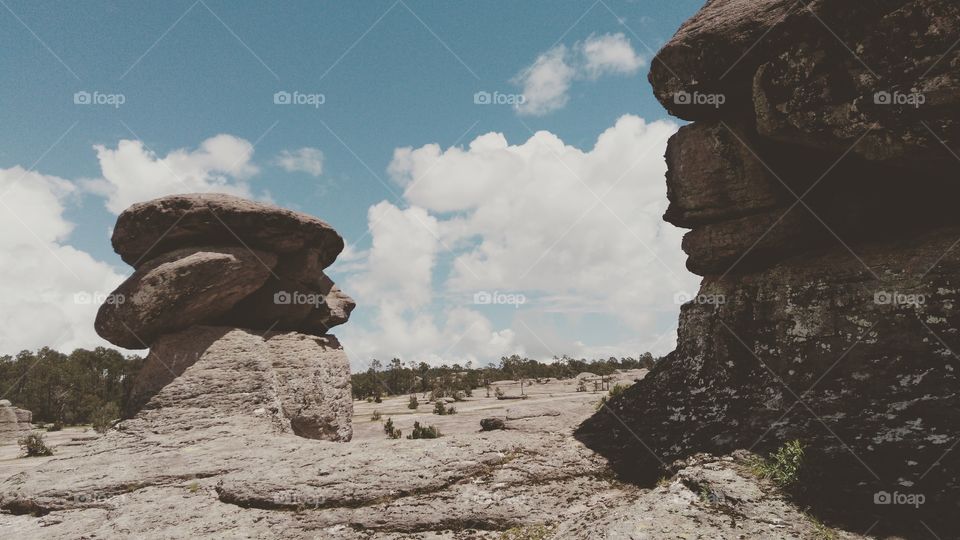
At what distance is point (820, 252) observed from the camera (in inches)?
408

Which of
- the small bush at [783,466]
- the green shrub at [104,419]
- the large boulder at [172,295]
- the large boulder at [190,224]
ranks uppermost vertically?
the large boulder at [190,224]

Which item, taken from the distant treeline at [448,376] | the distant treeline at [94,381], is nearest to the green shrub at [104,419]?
the distant treeline at [94,381]

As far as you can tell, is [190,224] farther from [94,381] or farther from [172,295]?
[94,381]

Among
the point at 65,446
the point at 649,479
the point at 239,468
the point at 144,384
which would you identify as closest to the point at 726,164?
the point at 649,479

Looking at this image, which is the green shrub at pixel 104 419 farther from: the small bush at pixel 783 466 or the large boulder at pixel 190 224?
the small bush at pixel 783 466

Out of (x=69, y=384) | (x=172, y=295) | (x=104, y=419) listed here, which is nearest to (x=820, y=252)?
(x=172, y=295)

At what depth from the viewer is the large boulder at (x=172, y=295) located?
15.7 meters

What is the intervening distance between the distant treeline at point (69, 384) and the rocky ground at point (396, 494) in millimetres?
61308

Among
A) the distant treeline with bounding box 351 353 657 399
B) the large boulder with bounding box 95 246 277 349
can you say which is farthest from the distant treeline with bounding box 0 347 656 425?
the large boulder with bounding box 95 246 277 349

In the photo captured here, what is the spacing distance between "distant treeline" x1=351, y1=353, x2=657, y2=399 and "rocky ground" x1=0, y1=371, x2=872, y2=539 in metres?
66.8

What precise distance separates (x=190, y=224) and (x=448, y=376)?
10791cm

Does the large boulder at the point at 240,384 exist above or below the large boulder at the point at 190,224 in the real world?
below

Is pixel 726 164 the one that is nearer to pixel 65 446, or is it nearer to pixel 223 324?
pixel 223 324

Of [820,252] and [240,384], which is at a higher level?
[820,252]
